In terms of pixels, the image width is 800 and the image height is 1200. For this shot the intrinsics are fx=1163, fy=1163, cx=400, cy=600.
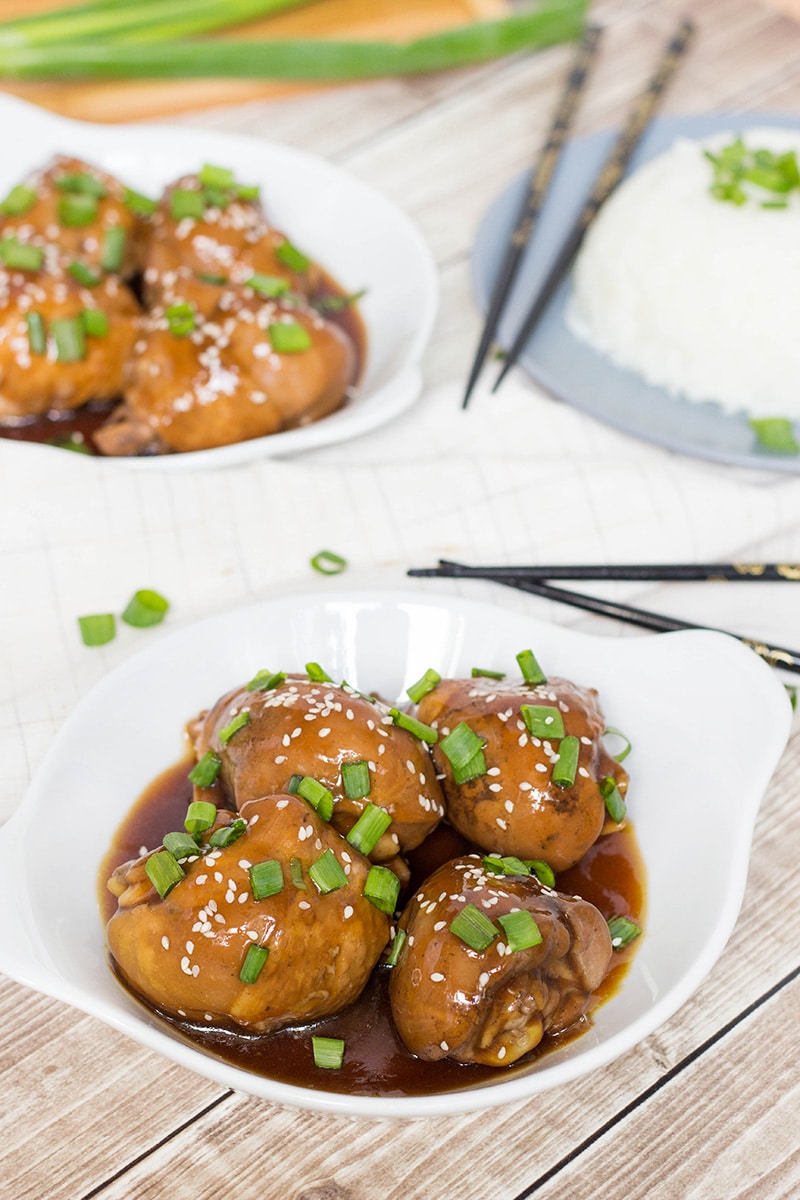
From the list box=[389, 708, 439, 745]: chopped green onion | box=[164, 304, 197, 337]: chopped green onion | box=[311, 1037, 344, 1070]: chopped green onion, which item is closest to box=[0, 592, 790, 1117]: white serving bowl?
box=[311, 1037, 344, 1070]: chopped green onion

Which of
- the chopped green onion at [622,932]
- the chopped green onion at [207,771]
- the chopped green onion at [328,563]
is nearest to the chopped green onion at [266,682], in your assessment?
the chopped green onion at [207,771]

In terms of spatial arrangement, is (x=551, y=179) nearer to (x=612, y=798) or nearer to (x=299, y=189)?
(x=299, y=189)

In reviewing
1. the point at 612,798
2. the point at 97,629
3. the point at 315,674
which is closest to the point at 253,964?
the point at 315,674

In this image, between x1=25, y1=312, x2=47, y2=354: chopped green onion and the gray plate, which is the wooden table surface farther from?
x1=25, y1=312, x2=47, y2=354: chopped green onion

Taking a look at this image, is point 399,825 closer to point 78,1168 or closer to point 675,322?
point 78,1168

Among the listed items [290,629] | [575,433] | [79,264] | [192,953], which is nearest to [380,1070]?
[192,953]

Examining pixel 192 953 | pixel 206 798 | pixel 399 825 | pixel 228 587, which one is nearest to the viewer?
pixel 192 953
